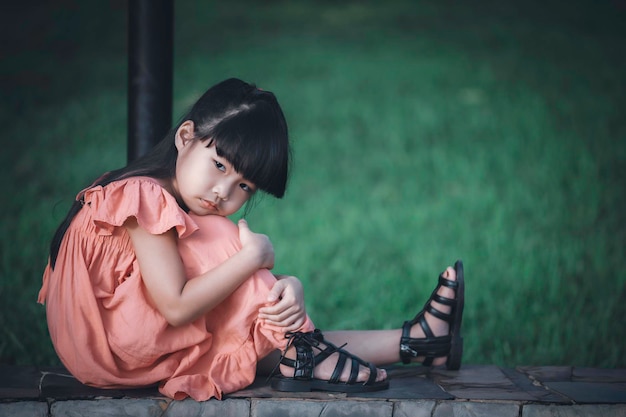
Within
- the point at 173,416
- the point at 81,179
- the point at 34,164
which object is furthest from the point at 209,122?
the point at 34,164

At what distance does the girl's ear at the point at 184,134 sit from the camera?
6.82 ft

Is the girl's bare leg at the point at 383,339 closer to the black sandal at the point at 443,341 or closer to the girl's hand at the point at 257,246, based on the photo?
the black sandal at the point at 443,341

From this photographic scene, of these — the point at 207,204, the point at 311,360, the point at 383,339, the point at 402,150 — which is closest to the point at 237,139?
the point at 207,204

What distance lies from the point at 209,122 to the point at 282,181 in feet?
0.86

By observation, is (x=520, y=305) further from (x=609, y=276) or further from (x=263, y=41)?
(x=263, y=41)

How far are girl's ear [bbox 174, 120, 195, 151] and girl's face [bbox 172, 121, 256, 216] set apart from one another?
2 cm

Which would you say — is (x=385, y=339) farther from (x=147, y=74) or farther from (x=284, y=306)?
(x=147, y=74)

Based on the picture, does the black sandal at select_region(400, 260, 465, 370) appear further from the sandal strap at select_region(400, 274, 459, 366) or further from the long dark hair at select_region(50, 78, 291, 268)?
the long dark hair at select_region(50, 78, 291, 268)

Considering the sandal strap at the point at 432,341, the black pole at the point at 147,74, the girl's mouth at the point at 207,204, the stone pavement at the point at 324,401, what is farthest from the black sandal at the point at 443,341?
the black pole at the point at 147,74

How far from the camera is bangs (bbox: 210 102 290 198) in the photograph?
197cm

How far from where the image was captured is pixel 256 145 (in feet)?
6.53

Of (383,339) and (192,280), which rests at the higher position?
(192,280)

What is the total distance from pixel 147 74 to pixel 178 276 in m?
0.87

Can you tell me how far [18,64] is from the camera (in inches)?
251
